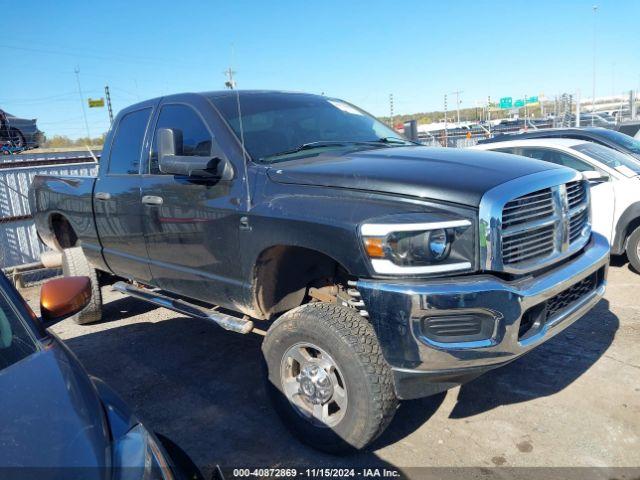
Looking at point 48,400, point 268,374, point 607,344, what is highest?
point 48,400

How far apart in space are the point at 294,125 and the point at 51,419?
2659 millimetres

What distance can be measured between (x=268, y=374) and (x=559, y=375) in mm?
2142

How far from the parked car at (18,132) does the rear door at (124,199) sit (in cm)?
1650

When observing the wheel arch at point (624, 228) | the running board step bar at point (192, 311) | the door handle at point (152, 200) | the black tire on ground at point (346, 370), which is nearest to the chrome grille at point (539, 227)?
the black tire on ground at point (346, 370)

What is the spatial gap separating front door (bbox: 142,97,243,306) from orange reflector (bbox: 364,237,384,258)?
103 cm

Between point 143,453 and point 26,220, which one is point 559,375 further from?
point 26,220

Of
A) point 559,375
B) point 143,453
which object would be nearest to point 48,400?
point 143,453

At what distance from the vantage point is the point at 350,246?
268cm

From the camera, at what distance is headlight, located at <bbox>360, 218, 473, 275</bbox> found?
2.56 metres

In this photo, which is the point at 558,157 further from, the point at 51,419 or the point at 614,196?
the point at 51,419

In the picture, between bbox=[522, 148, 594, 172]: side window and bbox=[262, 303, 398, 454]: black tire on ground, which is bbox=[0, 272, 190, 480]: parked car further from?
bbox=[522, 148, 594, 172]: side window

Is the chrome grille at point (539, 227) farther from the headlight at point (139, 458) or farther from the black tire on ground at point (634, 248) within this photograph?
the black tire on ground at point (634, 248)

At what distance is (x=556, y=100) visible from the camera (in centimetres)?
2573

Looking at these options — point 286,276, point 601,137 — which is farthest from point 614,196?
point 286,276
